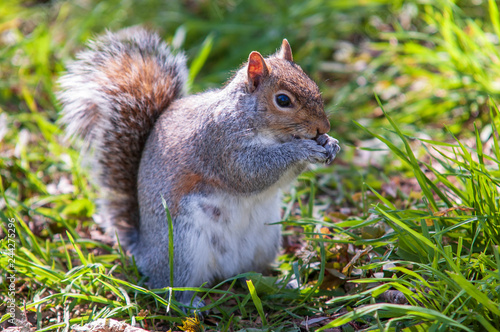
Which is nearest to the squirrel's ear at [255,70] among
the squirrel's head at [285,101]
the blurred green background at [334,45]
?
the squirrel's head at [285,101]

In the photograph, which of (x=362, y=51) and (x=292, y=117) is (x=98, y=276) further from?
(x=362, y=51)

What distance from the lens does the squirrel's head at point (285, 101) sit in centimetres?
191

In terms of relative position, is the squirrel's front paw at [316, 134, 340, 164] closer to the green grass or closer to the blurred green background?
the green grass

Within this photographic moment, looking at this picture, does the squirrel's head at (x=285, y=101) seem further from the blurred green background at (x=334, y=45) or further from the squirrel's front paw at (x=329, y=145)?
the blurred green background at (x=334, y=45)

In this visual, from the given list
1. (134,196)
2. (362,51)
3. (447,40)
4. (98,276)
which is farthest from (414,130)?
(98,276)

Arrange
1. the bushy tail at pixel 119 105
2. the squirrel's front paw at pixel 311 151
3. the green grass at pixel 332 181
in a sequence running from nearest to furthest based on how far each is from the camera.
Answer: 1. the green grass at pixel 332 181
2. the squirrel's front paw at pixel 311 151
3. the bushy tail at pixel 119 105

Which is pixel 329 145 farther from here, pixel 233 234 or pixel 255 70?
pixel 233 234

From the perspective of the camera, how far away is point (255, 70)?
195cm

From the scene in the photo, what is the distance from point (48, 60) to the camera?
3705mm

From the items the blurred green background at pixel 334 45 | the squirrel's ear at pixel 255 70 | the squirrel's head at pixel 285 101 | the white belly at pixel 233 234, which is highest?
the blurred green background at pixel 334 45

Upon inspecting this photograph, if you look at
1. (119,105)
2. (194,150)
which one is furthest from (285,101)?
(119,105)

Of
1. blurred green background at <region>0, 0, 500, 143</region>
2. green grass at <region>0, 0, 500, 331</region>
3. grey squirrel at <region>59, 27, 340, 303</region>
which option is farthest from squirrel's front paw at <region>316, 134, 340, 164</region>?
blurred green background at <region>0, 0, 500, 143</region>

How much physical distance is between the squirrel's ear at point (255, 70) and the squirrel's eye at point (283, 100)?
12 cm

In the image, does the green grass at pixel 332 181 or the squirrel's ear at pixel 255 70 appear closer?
the green grass at pixel 332 181
